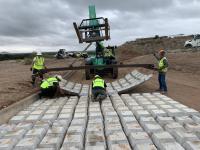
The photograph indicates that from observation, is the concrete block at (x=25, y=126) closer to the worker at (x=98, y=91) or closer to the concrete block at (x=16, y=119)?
the concrete block at (x=16, y=119)

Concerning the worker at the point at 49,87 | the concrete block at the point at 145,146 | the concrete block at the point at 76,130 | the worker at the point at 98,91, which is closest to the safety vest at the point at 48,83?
the worker at the point at 49,87

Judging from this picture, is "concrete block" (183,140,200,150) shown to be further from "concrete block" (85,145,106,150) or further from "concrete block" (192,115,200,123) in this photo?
"concrete block" (192,115,200,123)

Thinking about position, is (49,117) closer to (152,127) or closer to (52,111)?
(52,111)

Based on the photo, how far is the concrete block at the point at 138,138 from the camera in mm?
6320

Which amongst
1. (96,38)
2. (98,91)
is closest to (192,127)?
(98,91)

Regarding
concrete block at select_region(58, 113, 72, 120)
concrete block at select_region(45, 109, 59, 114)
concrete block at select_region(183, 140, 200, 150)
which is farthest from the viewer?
concrete block at select_region(45, 109, 59, 114)

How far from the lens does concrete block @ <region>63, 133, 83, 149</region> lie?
248 inches

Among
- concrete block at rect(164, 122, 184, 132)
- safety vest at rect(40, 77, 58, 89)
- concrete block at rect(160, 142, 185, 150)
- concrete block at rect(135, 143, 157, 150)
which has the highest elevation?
safety vest at rect(40, 77, 58, 89)

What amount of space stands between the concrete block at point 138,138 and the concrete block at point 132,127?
26 cm

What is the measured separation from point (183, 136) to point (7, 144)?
10.7 feet

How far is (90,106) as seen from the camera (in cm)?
1034

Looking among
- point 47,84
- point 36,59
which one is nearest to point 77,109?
point 47,84

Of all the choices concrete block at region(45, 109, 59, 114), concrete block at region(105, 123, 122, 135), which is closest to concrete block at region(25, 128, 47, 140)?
concrete block at region(105, 123, 122, 135)

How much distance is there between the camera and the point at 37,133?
23.4 ft
